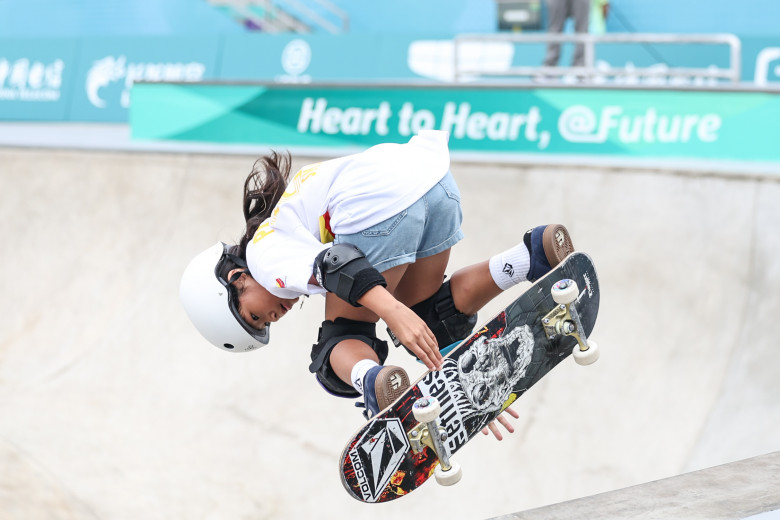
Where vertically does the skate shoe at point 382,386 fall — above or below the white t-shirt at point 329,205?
below

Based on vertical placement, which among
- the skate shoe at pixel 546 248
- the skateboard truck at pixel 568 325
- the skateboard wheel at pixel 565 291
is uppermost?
the skate shoe at pixel 546 248

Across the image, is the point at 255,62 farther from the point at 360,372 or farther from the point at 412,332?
the point at 412,332

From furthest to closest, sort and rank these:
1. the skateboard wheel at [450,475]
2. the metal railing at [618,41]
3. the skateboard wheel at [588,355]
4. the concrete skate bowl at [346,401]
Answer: the metal railing at [618,41]
the concrete skate bowl at [346,401]
the skateboard wheel at [588,355]
the skateboard wheel at [450,475]

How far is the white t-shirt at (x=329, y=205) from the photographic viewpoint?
2.84 m

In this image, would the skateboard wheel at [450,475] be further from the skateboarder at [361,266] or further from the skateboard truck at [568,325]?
the skateboard truck at [568,325]

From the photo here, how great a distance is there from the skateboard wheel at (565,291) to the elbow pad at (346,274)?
771mm

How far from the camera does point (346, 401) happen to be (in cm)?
545

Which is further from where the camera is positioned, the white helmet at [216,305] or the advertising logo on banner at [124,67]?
the advertising logo on banner at [124,67]

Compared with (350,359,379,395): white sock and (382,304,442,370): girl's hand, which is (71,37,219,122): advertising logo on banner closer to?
(350,359,379,395): white sock

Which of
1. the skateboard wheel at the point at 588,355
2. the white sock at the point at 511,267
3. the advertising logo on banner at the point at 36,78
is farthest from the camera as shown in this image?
the advertising logo on banner at the point at 36,78

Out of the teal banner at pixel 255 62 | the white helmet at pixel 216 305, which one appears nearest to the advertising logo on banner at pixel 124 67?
the teal banner at pixel 255 62

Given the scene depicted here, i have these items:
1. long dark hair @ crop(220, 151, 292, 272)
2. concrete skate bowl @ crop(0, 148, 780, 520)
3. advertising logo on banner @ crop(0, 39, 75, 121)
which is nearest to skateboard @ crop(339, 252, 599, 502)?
long dark hair @ crop(220, 151, 292, 272)

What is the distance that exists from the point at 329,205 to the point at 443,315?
776mm

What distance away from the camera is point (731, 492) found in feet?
8.45
